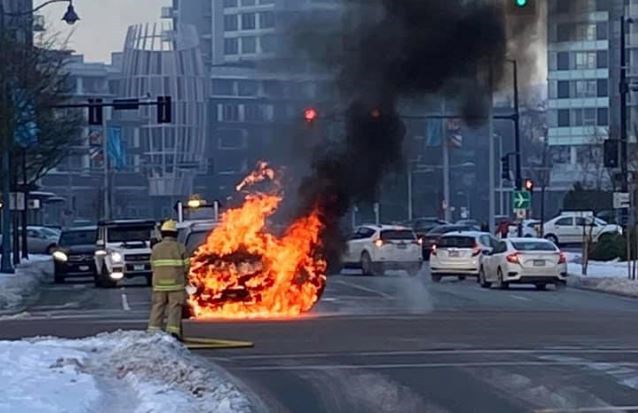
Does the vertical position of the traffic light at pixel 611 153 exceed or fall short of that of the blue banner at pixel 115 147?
it falls short

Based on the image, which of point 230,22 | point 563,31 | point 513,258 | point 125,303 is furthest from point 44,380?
point 513,258

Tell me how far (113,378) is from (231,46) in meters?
26.1

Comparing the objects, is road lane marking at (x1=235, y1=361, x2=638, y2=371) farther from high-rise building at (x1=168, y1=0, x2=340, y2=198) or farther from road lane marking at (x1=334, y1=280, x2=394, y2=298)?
road lane marking at (x1=334, y1=280, x2=394, y2=298)

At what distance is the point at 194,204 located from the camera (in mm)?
53062

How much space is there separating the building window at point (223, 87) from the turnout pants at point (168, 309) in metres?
23.7

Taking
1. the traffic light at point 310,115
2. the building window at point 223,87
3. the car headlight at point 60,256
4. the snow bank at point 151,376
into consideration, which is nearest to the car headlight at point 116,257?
the car headlight at point 60,256

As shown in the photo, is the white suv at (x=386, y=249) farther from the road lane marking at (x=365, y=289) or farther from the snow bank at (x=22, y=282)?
the snow bank at (x=22, y=282)

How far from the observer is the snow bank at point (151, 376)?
47.8 feet

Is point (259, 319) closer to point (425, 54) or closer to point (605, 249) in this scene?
point (425, 54)

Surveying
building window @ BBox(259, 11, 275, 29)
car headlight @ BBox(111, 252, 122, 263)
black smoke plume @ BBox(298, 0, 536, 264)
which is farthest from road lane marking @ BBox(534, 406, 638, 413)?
car headlight @ BBox(111, 252, 122, 263)

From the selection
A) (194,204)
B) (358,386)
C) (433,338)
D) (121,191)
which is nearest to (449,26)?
(433,338)

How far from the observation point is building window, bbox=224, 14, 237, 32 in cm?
3803

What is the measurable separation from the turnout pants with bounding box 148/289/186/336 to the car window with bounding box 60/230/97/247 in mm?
29086

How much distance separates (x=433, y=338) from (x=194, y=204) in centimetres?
3019
